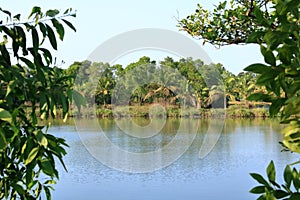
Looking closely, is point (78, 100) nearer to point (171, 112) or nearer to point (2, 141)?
point (2, 141)

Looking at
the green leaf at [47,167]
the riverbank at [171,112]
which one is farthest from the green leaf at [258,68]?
the riverbank at [171,112]

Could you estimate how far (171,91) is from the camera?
23.0 metres

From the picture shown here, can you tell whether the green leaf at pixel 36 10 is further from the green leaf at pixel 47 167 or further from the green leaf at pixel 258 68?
the green leaf at pixel 258 68

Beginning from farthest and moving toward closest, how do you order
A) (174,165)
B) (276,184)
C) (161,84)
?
1. (161,84)
2. (174,165)
3. (276,184)

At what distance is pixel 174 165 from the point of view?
1380 centimetres

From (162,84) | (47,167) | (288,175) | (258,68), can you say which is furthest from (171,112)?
(258,68)

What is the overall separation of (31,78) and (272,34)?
642 mm

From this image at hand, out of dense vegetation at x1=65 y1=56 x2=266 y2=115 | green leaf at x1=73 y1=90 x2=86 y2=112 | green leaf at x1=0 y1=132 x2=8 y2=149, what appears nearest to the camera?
green leaf at x1=0 y1=132 x2=8 y2=149

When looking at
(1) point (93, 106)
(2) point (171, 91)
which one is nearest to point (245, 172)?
(2) point (171, 91)

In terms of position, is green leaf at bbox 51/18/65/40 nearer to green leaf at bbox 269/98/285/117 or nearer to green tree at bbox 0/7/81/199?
green tree at bbox 0/7/81/199

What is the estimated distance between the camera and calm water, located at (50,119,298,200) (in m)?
10.5

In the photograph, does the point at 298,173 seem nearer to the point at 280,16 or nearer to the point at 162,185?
the point at 280,16

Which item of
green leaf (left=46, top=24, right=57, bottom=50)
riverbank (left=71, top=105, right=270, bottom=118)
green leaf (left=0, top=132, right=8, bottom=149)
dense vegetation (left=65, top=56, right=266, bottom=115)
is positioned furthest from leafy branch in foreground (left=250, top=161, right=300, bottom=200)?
riverbank (left=71, top=105, right=270, bottom=118)

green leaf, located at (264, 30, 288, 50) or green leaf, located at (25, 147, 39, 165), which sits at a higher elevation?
green leaf, located at (264, 30, 288, 50)
